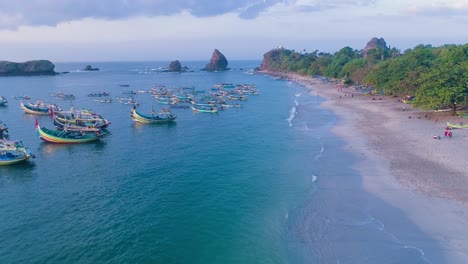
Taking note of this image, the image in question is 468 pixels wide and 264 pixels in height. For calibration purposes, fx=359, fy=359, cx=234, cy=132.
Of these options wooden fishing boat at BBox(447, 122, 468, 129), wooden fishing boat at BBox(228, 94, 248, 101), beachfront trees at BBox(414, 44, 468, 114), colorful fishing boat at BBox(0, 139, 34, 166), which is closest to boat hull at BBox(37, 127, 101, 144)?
colorful fishing boat at BBox(0, 139, 34, 166)

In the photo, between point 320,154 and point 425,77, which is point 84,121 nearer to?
point 320,154

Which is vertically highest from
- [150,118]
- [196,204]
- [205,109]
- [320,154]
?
[205,109]

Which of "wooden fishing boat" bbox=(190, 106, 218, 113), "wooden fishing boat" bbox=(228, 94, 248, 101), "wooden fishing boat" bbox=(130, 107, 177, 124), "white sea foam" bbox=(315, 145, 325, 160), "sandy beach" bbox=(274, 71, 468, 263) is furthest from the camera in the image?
"wooden fishing boat" bbox=(228, 94, 248, 101)

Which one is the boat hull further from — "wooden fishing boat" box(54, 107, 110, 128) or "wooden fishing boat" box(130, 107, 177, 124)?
"wooden fishing boat" box(130, 107, 177, 124)

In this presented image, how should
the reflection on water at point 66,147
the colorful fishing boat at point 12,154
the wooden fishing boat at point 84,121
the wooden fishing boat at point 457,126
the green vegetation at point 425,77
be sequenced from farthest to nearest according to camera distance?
1. the wooden fishing boat at point 84,121
2. the green vegetation at point 425,77
3. the wooden fishing boat at point 457,126
4. the reflection on water at point 66,147
5. the colorful fishing boat at point 12,154

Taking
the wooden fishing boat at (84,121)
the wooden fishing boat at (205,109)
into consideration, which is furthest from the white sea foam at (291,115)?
the wooden fishing boat at (84,121)

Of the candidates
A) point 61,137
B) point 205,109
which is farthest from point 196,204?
point 205,109

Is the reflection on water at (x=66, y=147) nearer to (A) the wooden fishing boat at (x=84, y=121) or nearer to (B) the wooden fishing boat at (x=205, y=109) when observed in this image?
(A) the wooden fishing boat at (x=84, y=121)
